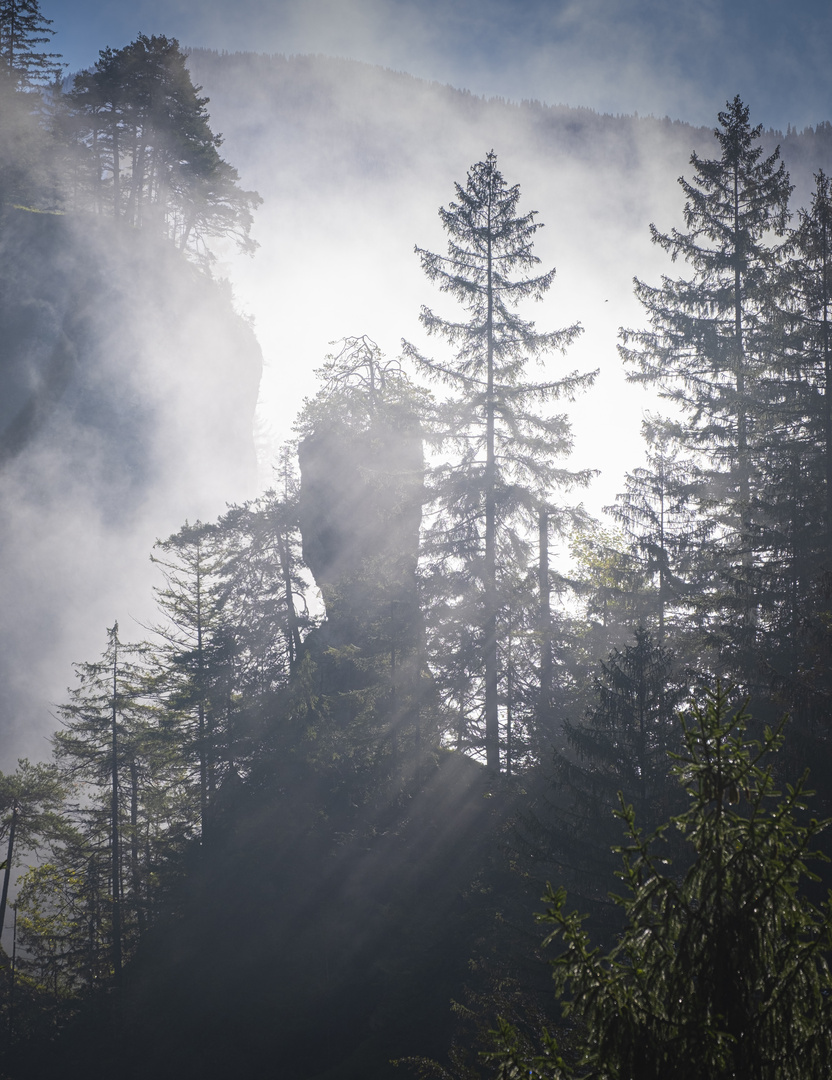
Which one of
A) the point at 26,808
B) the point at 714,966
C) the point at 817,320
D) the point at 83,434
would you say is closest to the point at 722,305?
the point at 817,320

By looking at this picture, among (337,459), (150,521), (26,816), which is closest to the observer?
(26,816)

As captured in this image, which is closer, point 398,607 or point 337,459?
point 398,607

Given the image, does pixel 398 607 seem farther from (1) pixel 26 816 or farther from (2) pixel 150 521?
(2) pixel 150 521

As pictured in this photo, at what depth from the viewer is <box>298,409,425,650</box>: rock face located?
18.8 m

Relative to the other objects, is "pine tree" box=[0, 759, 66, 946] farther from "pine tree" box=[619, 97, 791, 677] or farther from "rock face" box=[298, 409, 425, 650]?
"pine tree" box=[619, 97, 791, 677]

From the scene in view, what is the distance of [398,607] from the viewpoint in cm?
1912

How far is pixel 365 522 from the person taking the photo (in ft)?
85.4

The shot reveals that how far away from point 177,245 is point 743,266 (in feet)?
146

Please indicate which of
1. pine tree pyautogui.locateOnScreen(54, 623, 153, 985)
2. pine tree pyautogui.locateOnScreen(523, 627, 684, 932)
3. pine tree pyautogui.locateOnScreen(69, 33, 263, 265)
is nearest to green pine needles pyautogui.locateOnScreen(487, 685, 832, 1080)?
pine tree pyautogui.locateOnScreen(523, 627, 684, 932)

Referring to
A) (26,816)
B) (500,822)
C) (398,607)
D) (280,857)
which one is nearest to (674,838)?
(500,822)

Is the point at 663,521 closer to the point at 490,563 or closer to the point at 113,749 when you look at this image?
the point at 490,563

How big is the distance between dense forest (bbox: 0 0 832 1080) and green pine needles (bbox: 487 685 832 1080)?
3.3 inches

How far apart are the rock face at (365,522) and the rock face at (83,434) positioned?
24.8 metres

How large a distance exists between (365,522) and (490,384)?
9.81 meters
